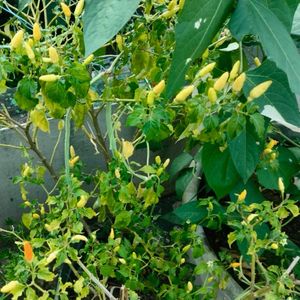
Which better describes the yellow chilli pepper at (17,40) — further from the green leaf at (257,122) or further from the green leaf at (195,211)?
the green leaf at (195,211)

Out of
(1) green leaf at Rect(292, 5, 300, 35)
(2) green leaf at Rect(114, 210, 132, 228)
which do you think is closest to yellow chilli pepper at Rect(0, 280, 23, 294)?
(2) green leaf at Rect(114, 210, 132, 228)

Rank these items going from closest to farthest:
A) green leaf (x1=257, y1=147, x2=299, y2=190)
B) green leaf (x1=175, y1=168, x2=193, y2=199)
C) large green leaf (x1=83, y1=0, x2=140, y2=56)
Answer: large green leaf (x1=83, y1=0, x2=140, y2=56), green leaf (x1=257, y1=147, x2=299, y2=190), green leaf (x1=175, y1=168, x2=193, y2=199)

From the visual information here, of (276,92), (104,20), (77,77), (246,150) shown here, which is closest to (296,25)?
(276,92)

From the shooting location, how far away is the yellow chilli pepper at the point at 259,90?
2.38 ft

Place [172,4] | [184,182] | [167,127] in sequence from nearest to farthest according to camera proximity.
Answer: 1. [167,127]
2. [172,4]
3. [184,182]

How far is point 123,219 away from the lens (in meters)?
0.94

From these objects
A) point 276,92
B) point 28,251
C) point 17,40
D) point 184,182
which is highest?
point 17,40

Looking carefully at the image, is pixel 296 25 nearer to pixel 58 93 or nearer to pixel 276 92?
pixel 276 92

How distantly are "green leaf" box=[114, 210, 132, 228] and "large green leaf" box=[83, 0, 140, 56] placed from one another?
535 mm

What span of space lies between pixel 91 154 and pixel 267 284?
739 mm

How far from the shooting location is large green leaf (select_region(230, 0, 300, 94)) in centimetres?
46

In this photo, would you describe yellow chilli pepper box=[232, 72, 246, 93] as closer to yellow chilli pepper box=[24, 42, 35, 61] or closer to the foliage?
the foliage

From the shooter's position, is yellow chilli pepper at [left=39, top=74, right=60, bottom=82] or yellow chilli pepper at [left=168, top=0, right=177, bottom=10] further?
yellow chilli pepper at [left=168, top=0, right=177, bottom=10]

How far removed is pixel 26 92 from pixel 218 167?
42 cm
